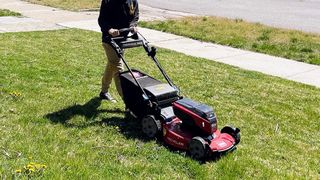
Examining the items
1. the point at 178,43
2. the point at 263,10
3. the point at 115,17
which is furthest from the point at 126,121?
the point at 263,10

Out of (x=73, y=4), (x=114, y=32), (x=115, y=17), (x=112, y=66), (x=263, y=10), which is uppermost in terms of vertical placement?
(x=115, y=17)

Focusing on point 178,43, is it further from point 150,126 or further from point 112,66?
point 150,126

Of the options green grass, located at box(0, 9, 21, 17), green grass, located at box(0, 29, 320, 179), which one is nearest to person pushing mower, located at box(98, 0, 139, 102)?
green grass, located at box(0, 29, 320, 179)

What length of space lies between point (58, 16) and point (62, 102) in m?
8.71

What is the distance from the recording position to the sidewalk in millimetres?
9078

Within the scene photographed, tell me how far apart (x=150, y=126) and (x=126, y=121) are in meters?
0.67

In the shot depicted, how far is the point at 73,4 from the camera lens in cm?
1709

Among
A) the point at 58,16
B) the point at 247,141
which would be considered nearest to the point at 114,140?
the point at 247,141

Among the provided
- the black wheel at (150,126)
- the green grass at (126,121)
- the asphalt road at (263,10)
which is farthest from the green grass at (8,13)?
the black wheel at (150,126)

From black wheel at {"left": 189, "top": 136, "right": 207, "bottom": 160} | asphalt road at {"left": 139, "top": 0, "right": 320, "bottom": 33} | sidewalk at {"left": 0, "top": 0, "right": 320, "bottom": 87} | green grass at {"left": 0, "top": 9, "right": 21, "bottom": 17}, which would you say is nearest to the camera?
black wheel at {"left": 189, "top": 136, "right": 207, "bottom": 160}

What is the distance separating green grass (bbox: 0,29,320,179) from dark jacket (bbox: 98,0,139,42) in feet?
3.52

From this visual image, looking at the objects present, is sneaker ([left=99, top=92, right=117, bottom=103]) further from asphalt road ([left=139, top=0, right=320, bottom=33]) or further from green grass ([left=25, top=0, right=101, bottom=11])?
green grass ([left=25, top=0, right=101, bottom=11])

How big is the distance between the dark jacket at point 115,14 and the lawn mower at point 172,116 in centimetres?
15

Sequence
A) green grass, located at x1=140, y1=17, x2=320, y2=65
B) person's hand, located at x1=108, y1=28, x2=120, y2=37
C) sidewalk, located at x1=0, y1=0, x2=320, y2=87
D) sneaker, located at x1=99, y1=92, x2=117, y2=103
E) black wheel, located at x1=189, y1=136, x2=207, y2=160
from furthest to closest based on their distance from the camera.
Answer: green grass, located at x1=140, y1=17, x2=320, y2=65
sidewalk, located at x1=0, y1=0, x2=320, y2=87
sneaker, located at x1=99, y1=92, x2=117, y2=103
person's hand, located at x1=108, y1=28, x2=120, y2=37
black wheel, located at x1=189, y1=136, x2=207, y2=160
